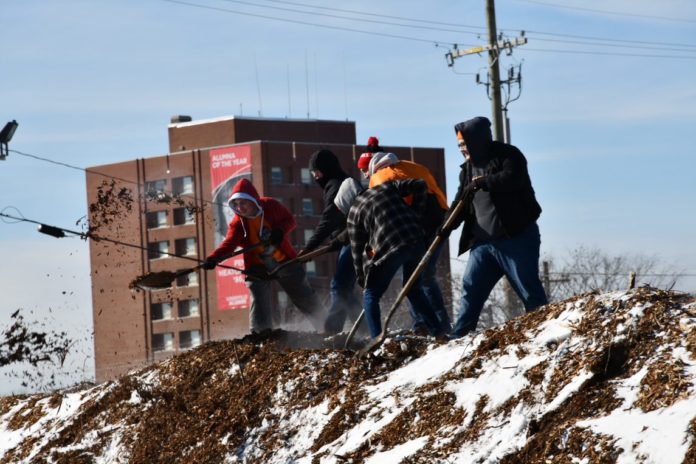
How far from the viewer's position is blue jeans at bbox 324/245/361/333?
496 inches

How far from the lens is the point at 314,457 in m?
8.23

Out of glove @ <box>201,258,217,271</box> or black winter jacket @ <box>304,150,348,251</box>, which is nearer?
glove @ <box>201,258,217,271</box>

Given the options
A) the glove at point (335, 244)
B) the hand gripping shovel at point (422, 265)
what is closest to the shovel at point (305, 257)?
the glove at point (335, 244)

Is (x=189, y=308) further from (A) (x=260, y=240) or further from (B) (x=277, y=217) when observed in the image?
(A) (x=260, y=240)

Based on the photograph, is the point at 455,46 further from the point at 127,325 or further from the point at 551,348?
the point at 127,325

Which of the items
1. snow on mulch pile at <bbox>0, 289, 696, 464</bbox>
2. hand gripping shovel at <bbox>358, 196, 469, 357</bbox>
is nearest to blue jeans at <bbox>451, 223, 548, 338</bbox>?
hand gripping shovel at <bbox>358, 196, 469, 357</bbox>

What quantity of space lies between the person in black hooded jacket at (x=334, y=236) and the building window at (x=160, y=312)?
9394cm

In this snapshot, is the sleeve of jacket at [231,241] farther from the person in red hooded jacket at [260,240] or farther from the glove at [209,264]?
the glove at [209,264]

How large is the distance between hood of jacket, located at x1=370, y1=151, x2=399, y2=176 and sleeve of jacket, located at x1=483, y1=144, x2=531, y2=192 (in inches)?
66.7

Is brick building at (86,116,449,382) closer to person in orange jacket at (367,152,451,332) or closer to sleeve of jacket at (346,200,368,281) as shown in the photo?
person in orange jacket at (367,152,451,332)

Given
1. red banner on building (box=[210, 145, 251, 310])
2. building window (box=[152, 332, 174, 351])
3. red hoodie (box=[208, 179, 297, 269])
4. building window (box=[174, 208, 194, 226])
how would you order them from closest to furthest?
red hoodie (box=[208, 179, 297, 269]) → red banner on building (box=[210, 145, 251, 310]) → building window (box=[174, 208, 194, 226]) → building window (box=[152, 332, 174, 351])

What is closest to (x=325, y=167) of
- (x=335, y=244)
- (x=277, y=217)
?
(x=277, y=217)

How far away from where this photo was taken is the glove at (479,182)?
948cm

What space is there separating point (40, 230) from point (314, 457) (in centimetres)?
358
